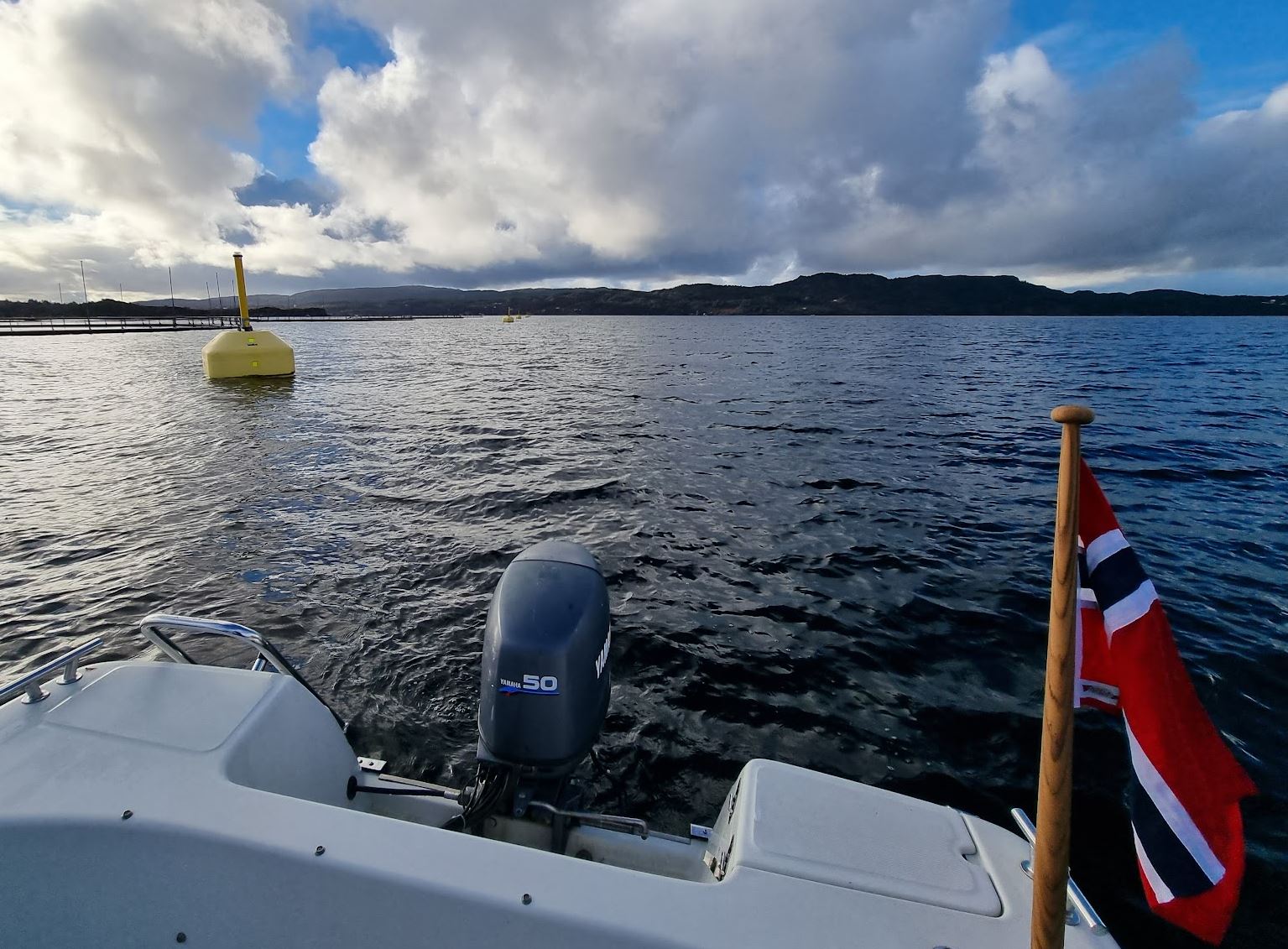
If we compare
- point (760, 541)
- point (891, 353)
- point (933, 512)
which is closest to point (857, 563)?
point (760, 541)

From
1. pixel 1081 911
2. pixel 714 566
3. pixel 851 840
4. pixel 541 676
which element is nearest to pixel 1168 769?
pixel 1081 911

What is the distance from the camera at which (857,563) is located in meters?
8.18

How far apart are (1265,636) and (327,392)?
2704 cm

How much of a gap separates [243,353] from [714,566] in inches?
1063

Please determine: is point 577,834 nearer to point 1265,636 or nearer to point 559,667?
point 559,667

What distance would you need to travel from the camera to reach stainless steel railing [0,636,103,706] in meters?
2.50

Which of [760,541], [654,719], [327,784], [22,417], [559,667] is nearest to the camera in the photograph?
[327,784]

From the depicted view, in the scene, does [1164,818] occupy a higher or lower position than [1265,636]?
higher

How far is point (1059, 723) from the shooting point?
1.81 metres

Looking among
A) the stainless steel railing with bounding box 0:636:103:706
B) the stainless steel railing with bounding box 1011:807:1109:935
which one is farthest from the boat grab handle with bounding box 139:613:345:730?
the stainless steel railing with bounding box 1011:807:1109:935

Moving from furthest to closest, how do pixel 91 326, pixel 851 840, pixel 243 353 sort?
pixel 91 326, pixel 243 353, pixel 851 840

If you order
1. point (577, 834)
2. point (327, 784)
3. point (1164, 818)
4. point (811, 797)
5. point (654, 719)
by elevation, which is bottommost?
point (654, 719)

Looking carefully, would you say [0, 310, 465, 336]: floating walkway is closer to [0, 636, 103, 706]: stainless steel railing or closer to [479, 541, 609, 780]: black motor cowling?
[0, 636, 103, 706]: stainless steel railing

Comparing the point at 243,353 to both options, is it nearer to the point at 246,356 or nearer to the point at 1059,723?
the point at 246,356
